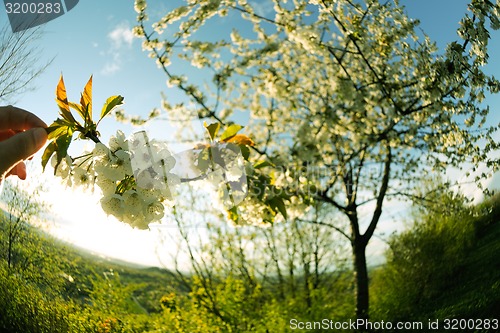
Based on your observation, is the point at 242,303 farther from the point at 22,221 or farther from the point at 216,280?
the point at 22,221

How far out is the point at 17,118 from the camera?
808mm

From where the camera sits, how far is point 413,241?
397 cm

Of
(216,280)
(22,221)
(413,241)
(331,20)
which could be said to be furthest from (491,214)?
(216,280)

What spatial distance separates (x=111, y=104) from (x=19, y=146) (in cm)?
21

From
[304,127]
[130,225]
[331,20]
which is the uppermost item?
[331,20]

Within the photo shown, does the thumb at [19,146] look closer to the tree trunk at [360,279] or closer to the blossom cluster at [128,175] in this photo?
the blossom cluster at [128,175]

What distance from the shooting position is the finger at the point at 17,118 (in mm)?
801

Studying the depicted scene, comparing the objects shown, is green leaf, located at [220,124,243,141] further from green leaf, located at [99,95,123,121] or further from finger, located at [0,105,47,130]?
finger, located at [0,105,47,130]

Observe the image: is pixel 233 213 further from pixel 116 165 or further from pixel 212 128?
pixel 116 165

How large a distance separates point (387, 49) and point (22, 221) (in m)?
2.05

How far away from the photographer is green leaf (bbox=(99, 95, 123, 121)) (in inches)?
31.5

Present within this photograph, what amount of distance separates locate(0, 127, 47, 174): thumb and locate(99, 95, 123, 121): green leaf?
0.52ft

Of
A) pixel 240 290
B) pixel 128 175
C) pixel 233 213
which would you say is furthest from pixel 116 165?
pixel 240 290

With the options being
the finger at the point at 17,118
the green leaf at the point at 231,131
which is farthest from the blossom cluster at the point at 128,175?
the green leaf at the point at 231,131
